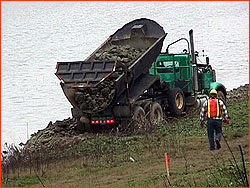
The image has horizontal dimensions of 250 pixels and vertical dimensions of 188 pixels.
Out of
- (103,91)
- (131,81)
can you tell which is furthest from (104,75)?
(131,81)

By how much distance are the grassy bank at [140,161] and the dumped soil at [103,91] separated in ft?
3.37

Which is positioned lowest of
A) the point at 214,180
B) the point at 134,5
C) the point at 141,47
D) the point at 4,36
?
the point at 214,180

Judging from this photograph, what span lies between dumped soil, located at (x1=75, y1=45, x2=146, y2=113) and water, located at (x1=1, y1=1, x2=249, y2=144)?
7451 mm

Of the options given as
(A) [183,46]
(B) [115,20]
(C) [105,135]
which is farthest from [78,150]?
(B) [115,20]

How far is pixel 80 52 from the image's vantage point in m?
43.7

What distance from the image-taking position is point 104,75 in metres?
17.9

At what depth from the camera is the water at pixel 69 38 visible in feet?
107

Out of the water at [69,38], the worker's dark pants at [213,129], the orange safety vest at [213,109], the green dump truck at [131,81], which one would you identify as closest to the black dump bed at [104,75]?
the green dump truck at [131,81]

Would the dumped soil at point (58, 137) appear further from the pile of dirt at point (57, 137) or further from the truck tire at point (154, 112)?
the truck tire at point (154, 112)

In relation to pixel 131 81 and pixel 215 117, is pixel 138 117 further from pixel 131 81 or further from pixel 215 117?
pixel 215 117

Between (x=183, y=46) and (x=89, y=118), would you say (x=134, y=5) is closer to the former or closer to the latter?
(x=183, y=46)

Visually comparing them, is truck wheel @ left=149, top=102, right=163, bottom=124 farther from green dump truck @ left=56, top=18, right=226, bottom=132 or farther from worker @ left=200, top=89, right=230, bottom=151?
worker @ left=200, top=89, right=230, bottom=151

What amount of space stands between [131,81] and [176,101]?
3304 mm

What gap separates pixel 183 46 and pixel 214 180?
106 ft
